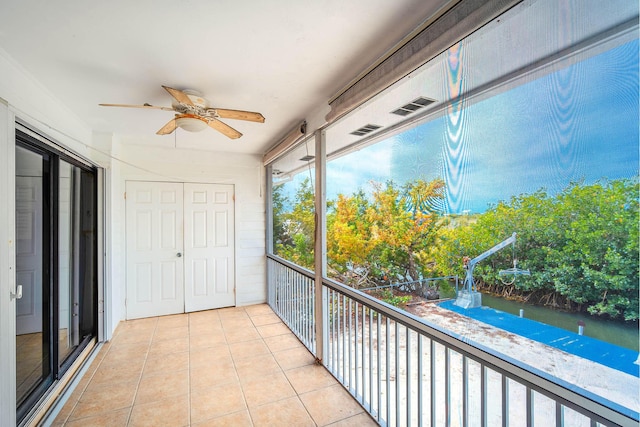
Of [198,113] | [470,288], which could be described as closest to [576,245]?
[470,288]

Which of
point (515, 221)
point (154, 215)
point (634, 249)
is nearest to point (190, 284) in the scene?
point (154, 215)

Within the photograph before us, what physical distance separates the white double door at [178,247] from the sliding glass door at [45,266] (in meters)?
0.95

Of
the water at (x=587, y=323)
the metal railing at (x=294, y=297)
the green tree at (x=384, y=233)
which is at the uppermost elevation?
the green tree at (x=384, y=233)

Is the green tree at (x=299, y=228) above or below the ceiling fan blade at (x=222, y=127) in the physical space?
below

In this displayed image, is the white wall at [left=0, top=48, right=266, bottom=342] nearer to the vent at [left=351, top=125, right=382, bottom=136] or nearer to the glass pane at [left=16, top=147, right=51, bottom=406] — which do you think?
the glass pane at [left=16, top=147, right=51, bottom=406]

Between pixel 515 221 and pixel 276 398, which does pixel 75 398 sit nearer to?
pixel 276 398

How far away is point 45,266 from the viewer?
214 cm

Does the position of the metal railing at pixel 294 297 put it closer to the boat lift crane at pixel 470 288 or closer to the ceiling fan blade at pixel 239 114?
the ceiling fan blade at pixel 239 114

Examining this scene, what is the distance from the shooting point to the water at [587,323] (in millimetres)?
760

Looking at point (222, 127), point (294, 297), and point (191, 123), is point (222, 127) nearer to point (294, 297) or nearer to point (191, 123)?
point (191, 123)

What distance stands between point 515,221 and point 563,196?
172 millimetres

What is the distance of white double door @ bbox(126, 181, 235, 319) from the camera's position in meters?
3.85

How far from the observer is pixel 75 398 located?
2170 mm

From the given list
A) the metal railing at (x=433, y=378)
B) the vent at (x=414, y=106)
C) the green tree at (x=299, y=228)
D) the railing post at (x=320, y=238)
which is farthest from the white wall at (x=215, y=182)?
the vent at (x=414, y=106)
